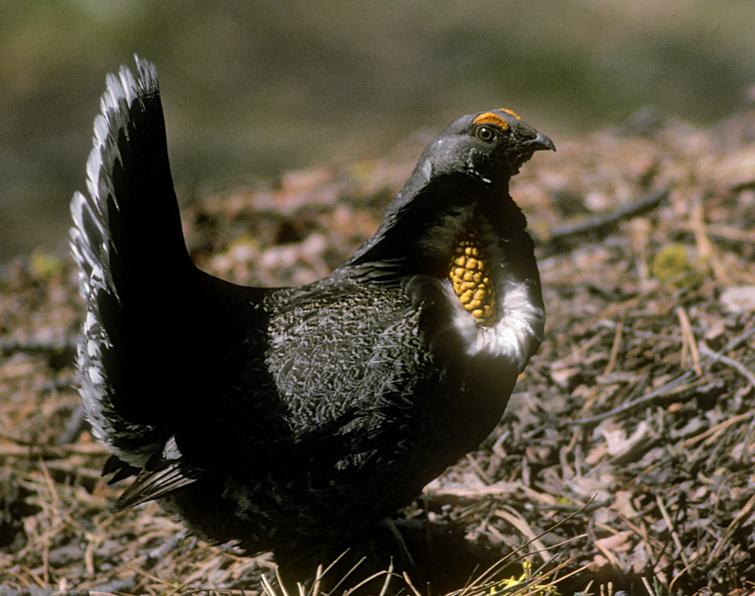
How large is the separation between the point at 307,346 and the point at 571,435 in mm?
1288

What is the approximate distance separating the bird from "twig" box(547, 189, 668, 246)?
2094 millimetres

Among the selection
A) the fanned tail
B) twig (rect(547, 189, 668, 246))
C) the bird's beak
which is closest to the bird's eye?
the bird's beak

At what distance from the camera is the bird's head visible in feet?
9.96

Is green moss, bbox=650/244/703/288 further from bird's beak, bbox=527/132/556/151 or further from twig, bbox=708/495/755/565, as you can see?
bird's beak, bbox=527/132/556/151

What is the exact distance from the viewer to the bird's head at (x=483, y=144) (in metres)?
3.04

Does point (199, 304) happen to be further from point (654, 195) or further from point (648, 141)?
point (648, 141)

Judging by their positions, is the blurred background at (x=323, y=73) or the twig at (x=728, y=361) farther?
the blurred background at (x=323, y=73)

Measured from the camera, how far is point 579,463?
3.53m

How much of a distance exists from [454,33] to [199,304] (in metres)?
7.33

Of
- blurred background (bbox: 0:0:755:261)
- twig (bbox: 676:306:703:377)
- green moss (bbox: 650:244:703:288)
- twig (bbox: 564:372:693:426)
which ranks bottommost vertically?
twig (bbox: 564:372:693:426)

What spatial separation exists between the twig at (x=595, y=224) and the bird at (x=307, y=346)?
2.09 metres

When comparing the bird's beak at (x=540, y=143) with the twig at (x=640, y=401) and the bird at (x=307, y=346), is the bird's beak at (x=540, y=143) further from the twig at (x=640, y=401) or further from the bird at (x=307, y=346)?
the twig at (x=640, y=401)

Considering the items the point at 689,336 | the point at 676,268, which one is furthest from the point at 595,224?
the point at 689,336

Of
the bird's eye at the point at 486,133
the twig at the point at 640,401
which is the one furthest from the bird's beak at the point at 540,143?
the twig at the point at 640,401
